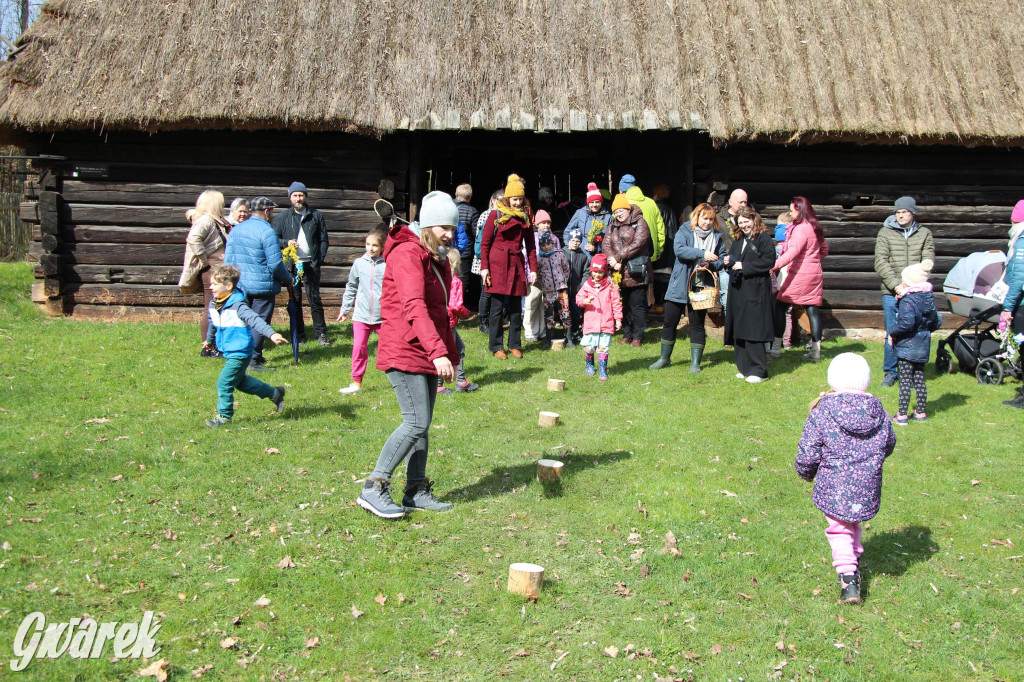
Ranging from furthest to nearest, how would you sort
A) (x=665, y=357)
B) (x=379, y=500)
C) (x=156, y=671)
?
(x=665, y=357) → (x=379, y=500) → (x=156, y=671)

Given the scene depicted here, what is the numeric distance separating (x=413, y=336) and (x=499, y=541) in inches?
58.7

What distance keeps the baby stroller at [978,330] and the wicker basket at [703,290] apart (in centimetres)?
293

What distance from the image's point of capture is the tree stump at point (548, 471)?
6662mm

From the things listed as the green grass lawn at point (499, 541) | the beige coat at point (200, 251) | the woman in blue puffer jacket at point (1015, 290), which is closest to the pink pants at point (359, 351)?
the green grass lawn at point (499, 541)

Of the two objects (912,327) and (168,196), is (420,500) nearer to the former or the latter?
(912,327)

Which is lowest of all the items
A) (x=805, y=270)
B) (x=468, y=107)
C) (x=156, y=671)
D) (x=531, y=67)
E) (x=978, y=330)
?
(x=156, y=671)

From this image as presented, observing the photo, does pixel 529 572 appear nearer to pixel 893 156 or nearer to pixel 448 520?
pixel 448 520

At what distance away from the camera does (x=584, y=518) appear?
6137 mm

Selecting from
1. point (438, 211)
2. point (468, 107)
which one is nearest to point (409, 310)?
point (438, 211)

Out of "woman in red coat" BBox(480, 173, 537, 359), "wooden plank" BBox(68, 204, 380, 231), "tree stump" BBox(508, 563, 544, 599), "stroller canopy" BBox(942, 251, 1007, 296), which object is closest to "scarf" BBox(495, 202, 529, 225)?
"woman in red coat" BBox(480, 173, 537, 359)

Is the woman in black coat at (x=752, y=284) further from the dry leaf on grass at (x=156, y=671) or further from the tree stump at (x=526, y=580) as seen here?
the dry leaf on grass at (x=156, y=671)

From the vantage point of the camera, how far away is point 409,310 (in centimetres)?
563

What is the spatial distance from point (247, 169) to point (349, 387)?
5588 mm

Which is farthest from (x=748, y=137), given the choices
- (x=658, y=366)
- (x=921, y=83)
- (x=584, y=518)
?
(x=584, y=518)
